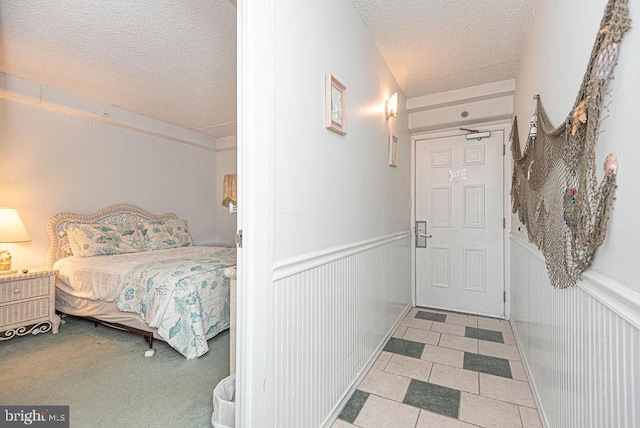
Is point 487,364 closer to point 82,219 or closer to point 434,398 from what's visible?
point 434,398

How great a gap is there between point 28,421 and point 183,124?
372 centimetres

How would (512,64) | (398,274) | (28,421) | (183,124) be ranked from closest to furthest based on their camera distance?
(28,421) → (512,64) → (398,274) → (183,124)

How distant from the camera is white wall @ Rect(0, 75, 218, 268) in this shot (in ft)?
9.59

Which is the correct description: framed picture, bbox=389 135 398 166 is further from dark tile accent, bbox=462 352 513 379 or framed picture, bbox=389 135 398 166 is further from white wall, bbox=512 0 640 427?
dark tile accent, bbox=462 352 513 379

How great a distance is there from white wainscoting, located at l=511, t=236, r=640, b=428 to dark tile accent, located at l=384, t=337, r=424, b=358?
2.68 ft

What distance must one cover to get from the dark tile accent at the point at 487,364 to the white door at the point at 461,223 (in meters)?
1.13

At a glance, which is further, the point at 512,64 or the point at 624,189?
the point at 512,64

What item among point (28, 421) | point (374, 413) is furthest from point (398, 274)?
point (28, 421)

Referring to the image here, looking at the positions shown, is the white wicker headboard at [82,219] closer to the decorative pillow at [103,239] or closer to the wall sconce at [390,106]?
the decorative pillow at [103,239]

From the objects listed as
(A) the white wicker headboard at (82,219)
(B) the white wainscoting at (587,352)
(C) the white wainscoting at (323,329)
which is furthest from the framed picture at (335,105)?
(A) the white wicker headboard at (82,219)

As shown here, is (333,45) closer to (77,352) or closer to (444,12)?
(444,12)

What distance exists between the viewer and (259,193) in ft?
3.54

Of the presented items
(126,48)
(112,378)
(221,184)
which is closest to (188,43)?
(126,48)

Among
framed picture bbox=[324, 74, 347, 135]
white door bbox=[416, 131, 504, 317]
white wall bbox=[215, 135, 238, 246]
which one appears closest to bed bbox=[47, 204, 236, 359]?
white wall bbox=[215, 135, 238, 246]
